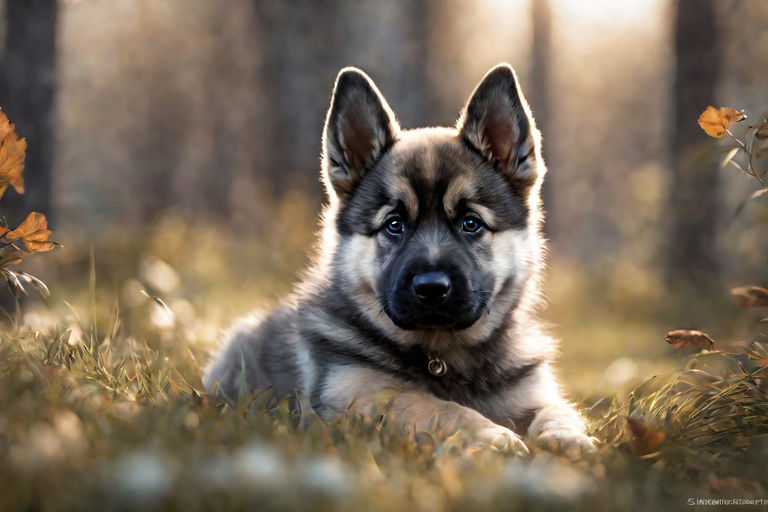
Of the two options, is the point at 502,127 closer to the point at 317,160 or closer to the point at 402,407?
the point at 402,407

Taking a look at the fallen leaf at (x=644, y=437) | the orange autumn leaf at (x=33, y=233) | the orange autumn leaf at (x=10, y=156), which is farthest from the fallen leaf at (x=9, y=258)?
the fallen leaf at (x=644, y=437)

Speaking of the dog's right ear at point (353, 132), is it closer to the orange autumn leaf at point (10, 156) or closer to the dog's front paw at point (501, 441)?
the orange autumn leaf at point (10, 156)

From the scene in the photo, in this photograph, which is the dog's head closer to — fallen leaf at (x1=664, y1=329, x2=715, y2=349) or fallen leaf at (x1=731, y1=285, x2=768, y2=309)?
fallen leaf at (x1=664, y1=329, x2=715, y2=349)

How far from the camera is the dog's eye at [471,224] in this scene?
3627 millimetres

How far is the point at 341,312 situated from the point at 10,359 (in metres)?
1.57

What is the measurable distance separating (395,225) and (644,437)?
1.67 meters

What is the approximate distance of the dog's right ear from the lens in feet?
12.4

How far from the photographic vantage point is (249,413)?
2.65m

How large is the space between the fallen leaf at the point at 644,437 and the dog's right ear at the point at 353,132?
6.73 ft

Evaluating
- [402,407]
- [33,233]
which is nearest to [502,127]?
[402,407]

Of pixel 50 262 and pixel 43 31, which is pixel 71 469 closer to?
pixel 43 31

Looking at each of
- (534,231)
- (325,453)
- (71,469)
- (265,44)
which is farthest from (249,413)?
(265,44)

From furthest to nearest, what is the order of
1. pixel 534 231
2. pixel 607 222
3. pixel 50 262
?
1. pixel 607 222
2. pixel 50 262
3. pixel 534 231

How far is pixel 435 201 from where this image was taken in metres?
3.58
